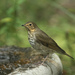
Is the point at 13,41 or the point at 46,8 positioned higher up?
the point at 46,8

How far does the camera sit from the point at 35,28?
506 cm

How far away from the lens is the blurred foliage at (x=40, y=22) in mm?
6199

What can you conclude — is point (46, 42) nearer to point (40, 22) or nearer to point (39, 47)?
point (39, 47)

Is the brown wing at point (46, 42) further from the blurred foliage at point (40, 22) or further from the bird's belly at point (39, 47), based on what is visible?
the blurred foliage at point (40, 22)

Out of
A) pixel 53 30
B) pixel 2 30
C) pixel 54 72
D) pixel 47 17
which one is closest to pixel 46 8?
pixel 47 17

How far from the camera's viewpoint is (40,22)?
29.8 ft

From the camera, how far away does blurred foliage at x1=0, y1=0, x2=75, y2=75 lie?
6.20 meters

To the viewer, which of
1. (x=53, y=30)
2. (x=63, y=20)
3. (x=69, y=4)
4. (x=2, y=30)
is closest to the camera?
(x=2, y=30)

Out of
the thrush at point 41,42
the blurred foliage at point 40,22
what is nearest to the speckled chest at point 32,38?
the thrush at point 41,42

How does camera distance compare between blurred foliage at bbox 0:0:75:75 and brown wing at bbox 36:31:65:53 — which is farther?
blurred foliage at bbox 0:0:75:75

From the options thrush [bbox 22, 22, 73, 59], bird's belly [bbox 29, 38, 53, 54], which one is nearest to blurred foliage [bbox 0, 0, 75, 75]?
thrush [bbox 22, 22, 73, 59]

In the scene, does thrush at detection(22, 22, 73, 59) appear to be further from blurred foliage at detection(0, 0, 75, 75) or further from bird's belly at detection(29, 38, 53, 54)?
blurred foliage at detection(0, 0, 75, 75)

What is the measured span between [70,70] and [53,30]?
124cm

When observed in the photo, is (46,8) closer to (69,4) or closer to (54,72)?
(69,4)
